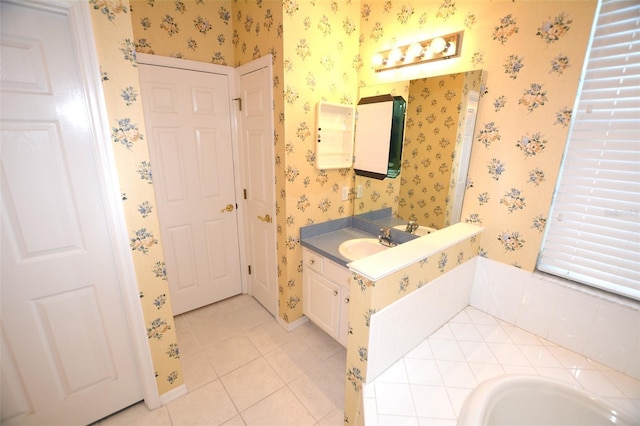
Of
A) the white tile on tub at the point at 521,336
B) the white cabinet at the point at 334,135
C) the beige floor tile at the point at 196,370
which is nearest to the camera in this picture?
the white tile on tub at the point at 521,336

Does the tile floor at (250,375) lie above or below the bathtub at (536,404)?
below

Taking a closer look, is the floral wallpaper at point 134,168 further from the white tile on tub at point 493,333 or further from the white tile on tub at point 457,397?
the white tile on tub at point 493,333

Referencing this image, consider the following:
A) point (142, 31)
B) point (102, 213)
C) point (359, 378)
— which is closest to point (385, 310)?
point (359, 378)

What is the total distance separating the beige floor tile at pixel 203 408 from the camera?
1.55 meters

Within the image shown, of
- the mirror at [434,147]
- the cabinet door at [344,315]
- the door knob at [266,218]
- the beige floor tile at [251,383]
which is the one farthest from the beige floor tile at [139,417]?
the mirror at [434,147]

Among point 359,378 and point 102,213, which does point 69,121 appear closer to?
point 102,213

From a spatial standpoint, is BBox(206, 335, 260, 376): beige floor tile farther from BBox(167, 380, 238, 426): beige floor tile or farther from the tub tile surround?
the tub tile surround

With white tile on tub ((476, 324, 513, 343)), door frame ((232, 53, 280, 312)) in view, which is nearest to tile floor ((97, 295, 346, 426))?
door frame ((232, 53, 280, 312))

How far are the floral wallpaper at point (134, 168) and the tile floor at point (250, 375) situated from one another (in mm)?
232

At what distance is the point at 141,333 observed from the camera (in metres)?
1.47

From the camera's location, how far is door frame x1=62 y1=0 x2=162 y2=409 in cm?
110

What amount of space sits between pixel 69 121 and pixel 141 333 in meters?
1.10

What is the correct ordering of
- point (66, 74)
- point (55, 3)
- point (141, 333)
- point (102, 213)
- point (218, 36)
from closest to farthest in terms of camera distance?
1. point (55, 3)
2. point (66, 74)
3. point (102, 213)
4. point (141, 333)
5. point (218, 36)

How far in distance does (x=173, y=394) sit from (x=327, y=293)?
1.13 m
